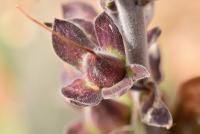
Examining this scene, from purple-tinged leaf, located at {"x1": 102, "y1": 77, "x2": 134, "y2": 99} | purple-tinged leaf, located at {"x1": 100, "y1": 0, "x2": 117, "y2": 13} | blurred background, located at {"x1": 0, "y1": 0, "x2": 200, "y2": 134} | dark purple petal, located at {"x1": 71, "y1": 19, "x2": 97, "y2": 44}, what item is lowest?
blurred background, located at {"x1": 0, "y1": 0, "x2": 200, "y2": 134}

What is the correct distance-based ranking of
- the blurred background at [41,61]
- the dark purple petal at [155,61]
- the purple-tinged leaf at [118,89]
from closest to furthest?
the purple-tinged leaf at [118,89] → the dark purple petal at [155,61] → the blurred background at [41,61]

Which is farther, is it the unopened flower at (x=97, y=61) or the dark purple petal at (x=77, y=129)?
the dark purple petal at (x=77, y=129)

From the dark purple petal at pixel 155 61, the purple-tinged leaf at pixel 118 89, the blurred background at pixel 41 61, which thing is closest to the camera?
the purple-tinged leaf at pixel 118 89

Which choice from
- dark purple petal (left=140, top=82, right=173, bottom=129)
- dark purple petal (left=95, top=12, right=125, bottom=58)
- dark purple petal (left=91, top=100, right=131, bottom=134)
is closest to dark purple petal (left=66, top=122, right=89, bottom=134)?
dark purple petal (left=91, top=100, right=131, bottom=134)

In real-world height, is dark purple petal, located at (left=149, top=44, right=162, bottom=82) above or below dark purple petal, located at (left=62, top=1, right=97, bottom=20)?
below

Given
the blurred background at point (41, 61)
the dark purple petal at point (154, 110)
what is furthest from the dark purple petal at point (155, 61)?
the blurred background at point (41, 61)

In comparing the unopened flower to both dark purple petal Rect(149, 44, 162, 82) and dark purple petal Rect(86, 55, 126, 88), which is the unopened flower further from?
dark purple petal Rect(149, 44, 162, 82)

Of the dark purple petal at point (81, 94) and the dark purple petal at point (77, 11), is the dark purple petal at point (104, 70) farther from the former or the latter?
the dark purple petal at point (77, 11)

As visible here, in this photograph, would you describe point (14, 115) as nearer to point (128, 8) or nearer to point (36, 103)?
point (36, 103)
